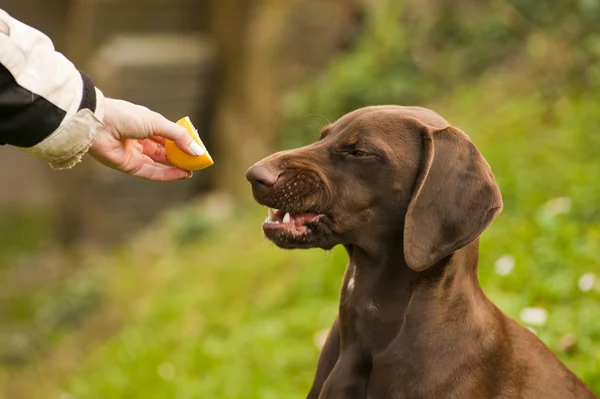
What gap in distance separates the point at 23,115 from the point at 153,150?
863 mm

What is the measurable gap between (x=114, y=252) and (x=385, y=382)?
1081 centimetres

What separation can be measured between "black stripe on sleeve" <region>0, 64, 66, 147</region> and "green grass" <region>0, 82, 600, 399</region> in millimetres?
3025

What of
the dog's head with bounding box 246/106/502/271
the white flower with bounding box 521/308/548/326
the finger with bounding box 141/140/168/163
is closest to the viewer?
the dog's head with bounding box 246/106/502/271

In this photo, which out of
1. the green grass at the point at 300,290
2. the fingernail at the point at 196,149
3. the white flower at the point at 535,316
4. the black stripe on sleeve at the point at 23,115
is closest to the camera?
the black stripe on sleeve at the point at 23,115

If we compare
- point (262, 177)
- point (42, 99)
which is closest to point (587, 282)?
point (262, 177)

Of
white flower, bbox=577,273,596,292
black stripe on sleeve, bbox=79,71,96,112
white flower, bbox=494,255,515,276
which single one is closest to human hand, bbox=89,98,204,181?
black stripe on sleeve, bbox=79,71,96,112

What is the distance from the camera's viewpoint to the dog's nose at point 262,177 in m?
3.64

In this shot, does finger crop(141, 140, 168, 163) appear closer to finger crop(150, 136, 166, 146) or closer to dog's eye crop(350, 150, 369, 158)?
finger crop(150, 136, 166, 146)

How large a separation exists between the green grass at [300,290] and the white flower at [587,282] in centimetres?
5

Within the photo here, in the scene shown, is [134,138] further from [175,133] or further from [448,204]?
[448,204]

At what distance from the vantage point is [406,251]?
3.50 meters

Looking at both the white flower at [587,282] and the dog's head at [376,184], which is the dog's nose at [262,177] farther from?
the white flower at [587,282]

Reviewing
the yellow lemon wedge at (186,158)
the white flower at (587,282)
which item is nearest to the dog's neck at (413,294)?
the yellow lemon wedge at (186,158)

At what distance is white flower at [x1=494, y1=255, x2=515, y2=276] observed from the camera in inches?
246
